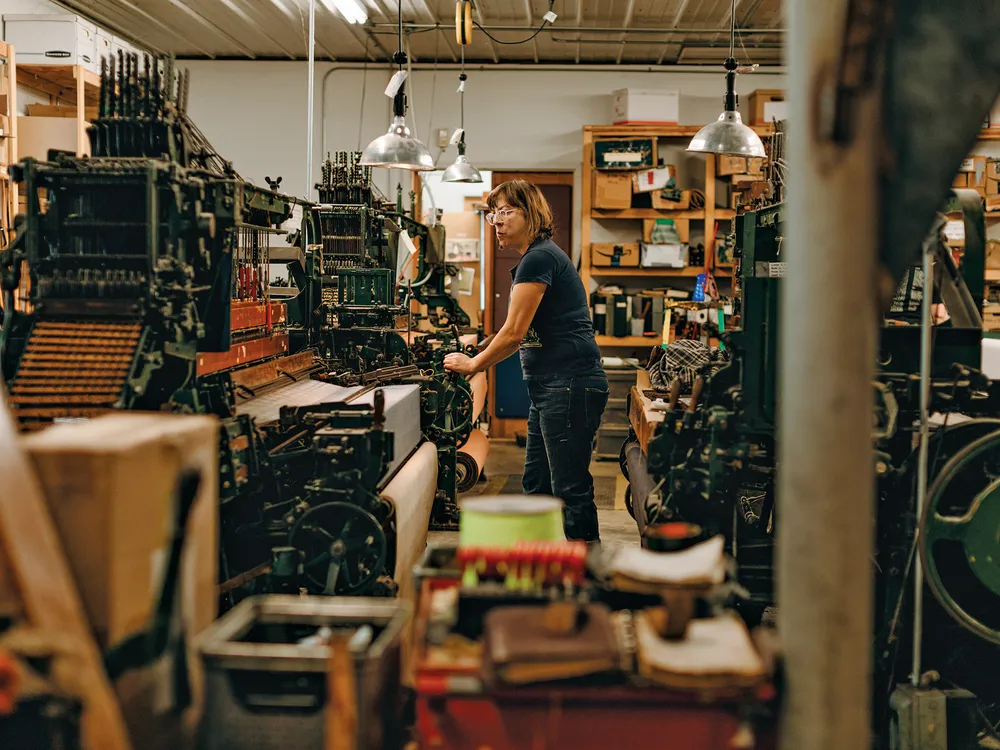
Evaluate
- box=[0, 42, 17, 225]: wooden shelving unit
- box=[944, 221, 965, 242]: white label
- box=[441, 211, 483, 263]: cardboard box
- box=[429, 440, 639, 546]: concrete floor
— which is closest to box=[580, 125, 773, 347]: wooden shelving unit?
box=[441, 211, 483, 263]: cardboard box

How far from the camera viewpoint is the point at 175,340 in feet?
9.51

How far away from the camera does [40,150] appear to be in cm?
649

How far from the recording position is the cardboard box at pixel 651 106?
855 cm

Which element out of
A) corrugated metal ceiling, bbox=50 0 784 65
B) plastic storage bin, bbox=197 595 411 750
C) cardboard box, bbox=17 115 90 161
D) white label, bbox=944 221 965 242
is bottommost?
plastic storage bin, bbox=197 595 411 750

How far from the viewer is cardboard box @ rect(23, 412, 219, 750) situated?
5.71 ft

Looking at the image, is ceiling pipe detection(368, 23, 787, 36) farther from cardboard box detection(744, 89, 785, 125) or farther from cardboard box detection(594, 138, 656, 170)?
cardboard box detection(594, 138, 656, 170)

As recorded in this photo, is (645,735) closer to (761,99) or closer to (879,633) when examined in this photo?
(879,633)

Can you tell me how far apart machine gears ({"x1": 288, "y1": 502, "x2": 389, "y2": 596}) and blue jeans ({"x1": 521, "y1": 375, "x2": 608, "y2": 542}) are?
1.08 metres

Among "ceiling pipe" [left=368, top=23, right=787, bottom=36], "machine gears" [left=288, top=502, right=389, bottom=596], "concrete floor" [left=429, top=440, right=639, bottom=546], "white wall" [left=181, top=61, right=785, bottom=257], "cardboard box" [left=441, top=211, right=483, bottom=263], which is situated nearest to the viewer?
"machine gears" [left=288, top=502, right=389, bottom=596]

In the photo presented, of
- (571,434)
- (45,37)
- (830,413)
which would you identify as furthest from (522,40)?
(830,413)

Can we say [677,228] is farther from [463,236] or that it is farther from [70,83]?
[70,83]

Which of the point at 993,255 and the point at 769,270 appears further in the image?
the point at 993,255

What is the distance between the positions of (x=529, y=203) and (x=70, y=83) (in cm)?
473

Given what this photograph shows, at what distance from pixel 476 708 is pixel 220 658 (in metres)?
0.53
